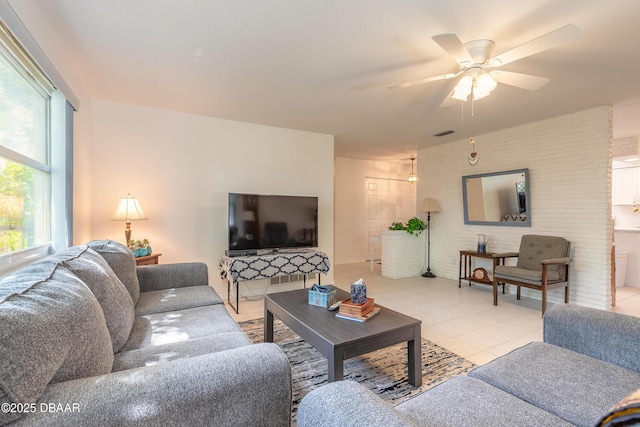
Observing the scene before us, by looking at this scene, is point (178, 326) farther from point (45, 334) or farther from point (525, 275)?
point (525, 275)

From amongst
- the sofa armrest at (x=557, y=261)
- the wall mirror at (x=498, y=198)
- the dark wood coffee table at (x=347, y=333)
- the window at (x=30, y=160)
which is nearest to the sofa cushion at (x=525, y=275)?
the sofa armrest at (x=557, y=261)

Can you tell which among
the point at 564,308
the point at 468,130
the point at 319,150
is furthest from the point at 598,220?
the point at 319,150

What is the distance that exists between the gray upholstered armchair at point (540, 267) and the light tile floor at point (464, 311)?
24 centimetres

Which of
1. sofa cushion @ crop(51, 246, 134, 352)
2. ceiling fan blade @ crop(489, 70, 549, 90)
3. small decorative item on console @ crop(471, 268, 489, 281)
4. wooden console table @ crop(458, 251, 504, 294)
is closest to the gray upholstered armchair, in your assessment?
wooden console table @ crop(458, 251, 504, 294)

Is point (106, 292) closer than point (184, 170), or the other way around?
point (106, 292)

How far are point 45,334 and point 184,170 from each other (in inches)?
123

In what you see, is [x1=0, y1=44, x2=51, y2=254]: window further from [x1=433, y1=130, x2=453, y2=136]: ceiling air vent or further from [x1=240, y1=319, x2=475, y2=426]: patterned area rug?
[x1=433, y1=130, x2=453, y2=136]: ceiling air vent

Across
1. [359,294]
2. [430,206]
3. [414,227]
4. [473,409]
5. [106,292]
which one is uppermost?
[430,206]

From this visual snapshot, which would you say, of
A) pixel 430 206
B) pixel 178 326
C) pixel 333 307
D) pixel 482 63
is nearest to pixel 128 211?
pixel 178 326

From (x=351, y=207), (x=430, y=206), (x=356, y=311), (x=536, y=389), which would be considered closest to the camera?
(x=536, y=389)

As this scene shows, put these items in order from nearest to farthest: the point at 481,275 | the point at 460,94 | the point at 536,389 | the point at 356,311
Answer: the point at 536,389 < the point at 356,311 < the point at 460,94 < the point at 481,275

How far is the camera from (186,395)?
860mm

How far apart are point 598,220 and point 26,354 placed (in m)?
4.70

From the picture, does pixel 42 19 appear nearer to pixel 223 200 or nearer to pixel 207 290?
pixel 207 290
